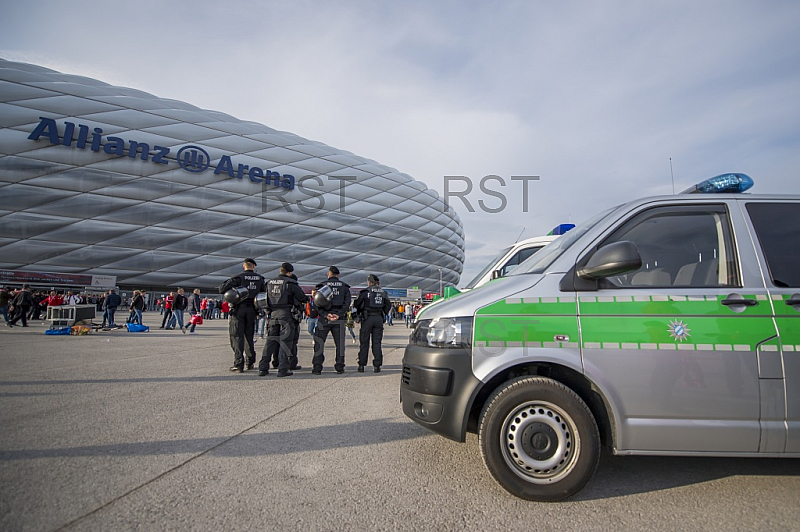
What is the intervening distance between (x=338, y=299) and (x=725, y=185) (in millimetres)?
5342

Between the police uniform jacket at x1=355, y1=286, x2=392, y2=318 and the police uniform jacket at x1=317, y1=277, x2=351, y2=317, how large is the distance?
1.06ft

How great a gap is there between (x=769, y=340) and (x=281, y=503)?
2769 millimetres

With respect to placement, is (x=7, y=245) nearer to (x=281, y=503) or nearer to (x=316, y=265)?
(x=316, y=265)

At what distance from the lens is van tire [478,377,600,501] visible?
2197mm

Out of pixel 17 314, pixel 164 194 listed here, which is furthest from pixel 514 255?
pixel 164 194

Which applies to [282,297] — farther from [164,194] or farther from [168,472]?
[164,194]

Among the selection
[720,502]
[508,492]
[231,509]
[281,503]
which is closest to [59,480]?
[231,509]

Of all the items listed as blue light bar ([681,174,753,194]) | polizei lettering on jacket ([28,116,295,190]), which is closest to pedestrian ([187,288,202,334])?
blue light bar ([681,174,753,194])

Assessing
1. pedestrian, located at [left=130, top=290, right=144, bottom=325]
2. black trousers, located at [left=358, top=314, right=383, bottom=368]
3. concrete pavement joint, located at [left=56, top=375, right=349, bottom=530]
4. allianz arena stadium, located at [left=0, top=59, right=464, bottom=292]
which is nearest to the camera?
concrete pavement joint, located at [left=56, top=375, right=349, bottom=530]

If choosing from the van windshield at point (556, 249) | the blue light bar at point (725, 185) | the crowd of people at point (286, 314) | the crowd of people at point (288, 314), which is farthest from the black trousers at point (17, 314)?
the blue light bar at point (725, 185)

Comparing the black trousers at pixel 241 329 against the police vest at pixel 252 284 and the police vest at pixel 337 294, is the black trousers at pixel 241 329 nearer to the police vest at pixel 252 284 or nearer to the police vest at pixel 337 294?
the police vest at pixel 252 284

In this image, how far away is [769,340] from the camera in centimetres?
221

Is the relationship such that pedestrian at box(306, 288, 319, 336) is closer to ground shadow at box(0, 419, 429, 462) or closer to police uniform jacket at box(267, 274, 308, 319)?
police uniform jacket at box(267, 274, 308, 319)

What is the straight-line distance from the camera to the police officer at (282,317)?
20.1 ft
